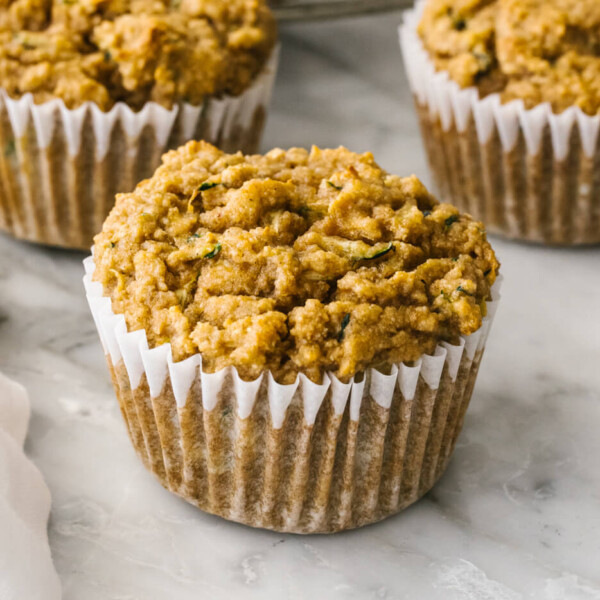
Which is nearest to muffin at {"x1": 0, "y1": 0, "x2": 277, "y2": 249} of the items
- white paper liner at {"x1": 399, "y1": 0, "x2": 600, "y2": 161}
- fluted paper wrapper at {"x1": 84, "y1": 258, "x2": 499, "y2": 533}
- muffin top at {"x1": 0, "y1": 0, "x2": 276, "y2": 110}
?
muffin top at {"x1": 0, "y1": 0, "x2": 276, "y2": 110}

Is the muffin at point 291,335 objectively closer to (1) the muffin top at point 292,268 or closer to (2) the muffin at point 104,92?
(1) the muffin top at point 292,268

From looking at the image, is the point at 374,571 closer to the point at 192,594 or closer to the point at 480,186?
the point at 192,594

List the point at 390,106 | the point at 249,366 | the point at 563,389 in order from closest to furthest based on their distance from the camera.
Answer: the point at 249,366, the point at 563,389, the point at 390,106

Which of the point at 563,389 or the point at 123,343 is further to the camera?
the point at 563,389

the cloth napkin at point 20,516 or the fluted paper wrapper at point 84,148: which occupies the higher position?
the fluted paper wrapper at point 84,148

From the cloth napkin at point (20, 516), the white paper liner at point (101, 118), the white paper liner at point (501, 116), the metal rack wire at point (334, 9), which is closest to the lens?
the cloth napkin at point (20, 516)

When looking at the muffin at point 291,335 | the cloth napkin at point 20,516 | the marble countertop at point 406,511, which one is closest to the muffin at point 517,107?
the marble countertop at point 406,511

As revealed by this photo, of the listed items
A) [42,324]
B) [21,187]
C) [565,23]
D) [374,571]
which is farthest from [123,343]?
[565,23]

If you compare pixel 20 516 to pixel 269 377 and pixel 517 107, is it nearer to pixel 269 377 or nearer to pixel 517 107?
pixel 269 377
